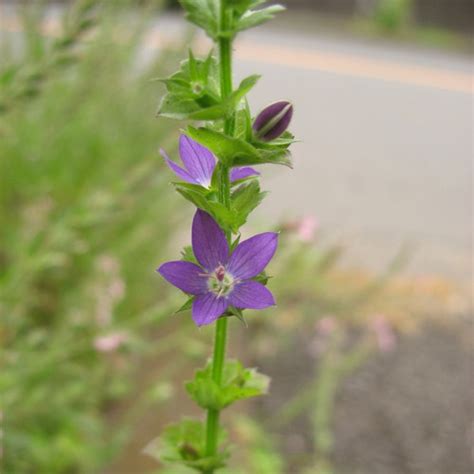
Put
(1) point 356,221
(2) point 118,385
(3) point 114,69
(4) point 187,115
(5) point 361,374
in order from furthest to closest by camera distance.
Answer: (1) point 356,221 → (5) point 361,374 → (3) point 114,69 → (2) point 118,385 → (4) point 187,115

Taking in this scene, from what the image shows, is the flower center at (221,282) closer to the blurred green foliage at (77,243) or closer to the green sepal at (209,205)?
the green sepal at (209,205)

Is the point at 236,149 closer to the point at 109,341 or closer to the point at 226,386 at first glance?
the point at 226,386

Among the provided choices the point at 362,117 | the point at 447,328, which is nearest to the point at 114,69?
the point at 447,328

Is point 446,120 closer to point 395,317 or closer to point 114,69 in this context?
point 395,317

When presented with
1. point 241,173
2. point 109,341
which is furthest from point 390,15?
point 241,173

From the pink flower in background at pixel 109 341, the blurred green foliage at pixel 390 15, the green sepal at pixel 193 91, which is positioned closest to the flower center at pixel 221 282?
the green sepal at pixel 193 91
